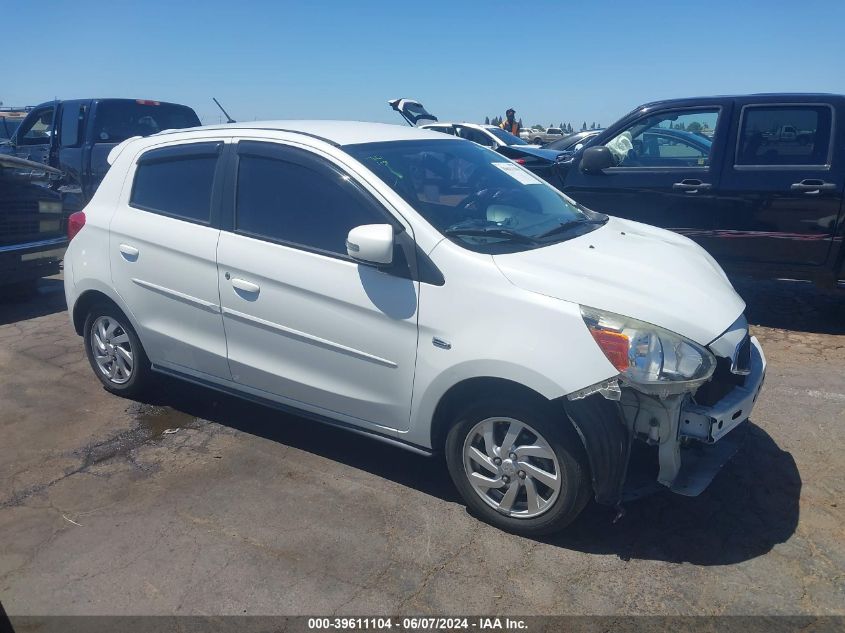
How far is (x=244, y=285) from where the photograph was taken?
3.91 metres

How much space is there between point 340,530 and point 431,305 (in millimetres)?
1154

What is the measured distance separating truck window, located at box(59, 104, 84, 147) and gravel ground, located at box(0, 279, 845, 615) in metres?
6.42

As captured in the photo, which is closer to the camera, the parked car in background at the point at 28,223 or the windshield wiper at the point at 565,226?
the windshield wiper at the point at 565,226

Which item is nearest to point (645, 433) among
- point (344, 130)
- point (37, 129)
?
point (344, 130)

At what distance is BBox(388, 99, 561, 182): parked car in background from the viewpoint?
35.9 feet

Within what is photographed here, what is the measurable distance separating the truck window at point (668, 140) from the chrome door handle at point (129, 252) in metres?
4.44

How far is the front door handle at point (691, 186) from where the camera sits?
20.7ft

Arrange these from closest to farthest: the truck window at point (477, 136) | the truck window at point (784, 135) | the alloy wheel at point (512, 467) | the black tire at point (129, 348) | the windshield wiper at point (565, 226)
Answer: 1. the alloy wheel at point (512, 467)
2. the windshield wiper at point (565, 226)
3. the black tire at point (129, 348)
4. the truck window at point (784, 135)
5. the truck window at point (477, 136)

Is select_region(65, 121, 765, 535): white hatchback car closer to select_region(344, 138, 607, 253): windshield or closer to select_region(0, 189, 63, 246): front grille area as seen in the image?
select_region(344, 138, 607, 253): windshield

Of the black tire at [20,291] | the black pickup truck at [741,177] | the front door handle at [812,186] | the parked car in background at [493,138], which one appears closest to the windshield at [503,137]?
the parked car in background at [493,138]

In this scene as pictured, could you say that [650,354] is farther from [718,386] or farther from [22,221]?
[22,221]

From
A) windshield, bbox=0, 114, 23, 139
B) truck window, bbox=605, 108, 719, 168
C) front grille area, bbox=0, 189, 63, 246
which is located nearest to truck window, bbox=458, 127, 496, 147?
truck window, bbox=605, 108, 719, 168

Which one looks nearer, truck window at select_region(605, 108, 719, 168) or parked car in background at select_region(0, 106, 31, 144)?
truck window at select_region(605, 108, 719, 168)

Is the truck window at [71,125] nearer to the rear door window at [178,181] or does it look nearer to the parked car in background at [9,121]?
the rear door window at [178,181]
